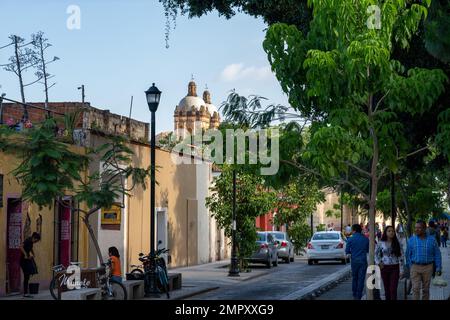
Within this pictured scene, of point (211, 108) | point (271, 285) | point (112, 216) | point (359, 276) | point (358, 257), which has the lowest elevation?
point (271, 285)

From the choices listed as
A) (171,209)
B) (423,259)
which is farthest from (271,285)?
(423,259)

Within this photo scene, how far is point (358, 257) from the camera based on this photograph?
1850 centimetres

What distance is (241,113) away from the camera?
17.6m

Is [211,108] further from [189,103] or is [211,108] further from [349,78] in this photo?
[349,78]

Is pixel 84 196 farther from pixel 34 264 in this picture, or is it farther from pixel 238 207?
pixel 238 207

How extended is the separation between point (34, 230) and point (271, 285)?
25.9 ft

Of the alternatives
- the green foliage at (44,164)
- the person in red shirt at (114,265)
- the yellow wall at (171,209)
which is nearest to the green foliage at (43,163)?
the green foliage at (44,164)

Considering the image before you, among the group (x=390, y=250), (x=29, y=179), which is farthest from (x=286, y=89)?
(x=29, y=179)

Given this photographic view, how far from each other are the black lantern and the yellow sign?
6587 mm

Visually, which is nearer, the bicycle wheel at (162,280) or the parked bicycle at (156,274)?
the bicycle wheel at (162,280)

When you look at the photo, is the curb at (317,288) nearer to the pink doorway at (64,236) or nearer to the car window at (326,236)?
the pink doorway at (64,236)

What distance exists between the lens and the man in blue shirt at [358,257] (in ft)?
60.8

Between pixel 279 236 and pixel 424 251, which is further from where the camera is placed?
pixel 279 236

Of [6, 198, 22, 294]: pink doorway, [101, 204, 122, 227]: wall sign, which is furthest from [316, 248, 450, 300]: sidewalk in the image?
[6, 198, 22, 294]: pink doorway
